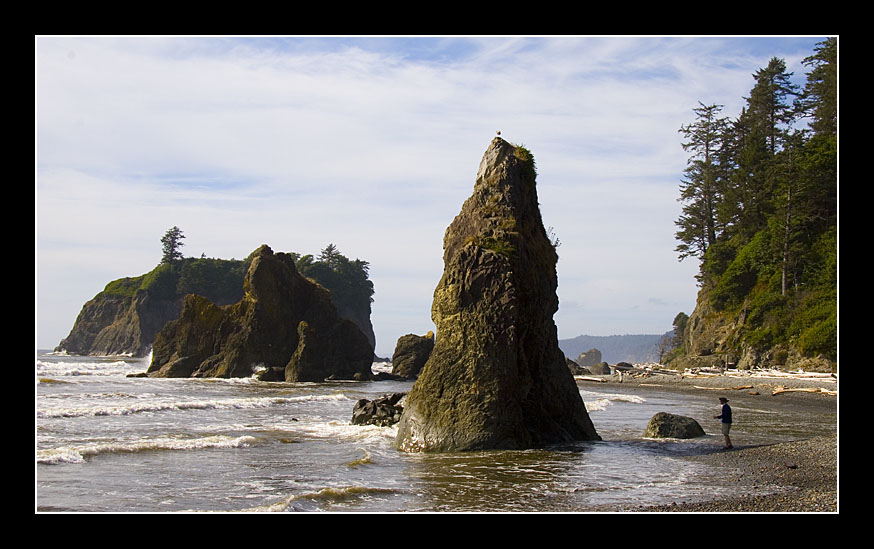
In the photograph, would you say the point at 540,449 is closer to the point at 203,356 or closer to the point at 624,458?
the point at 624,458

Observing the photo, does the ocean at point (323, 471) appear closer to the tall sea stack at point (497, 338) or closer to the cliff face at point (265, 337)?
the tall sea stack at point (497, 338)

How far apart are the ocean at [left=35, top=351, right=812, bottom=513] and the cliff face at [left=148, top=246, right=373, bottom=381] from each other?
104 feet

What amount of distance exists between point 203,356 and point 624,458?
48.3m

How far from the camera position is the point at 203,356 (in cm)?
5803

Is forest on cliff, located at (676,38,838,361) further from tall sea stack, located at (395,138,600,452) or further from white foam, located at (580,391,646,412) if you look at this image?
tall sea stack, located at (395,138,600,452)

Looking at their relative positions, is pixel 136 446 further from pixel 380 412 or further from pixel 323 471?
pixel 380 412

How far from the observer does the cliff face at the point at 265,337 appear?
56.7 metres

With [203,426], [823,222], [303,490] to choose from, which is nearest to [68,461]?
[303,490]

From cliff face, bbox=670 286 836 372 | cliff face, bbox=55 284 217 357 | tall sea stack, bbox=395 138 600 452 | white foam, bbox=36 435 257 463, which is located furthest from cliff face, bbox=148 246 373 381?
cliff face, bbox=55 284 217 357

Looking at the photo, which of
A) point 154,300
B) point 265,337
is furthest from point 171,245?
point 265,337

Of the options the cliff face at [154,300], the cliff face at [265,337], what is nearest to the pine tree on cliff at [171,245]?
the cliff face at [154,300]

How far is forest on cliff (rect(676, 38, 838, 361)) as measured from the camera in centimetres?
4719

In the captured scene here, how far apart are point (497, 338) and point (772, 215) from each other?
151ft

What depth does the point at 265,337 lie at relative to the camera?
193 ft
